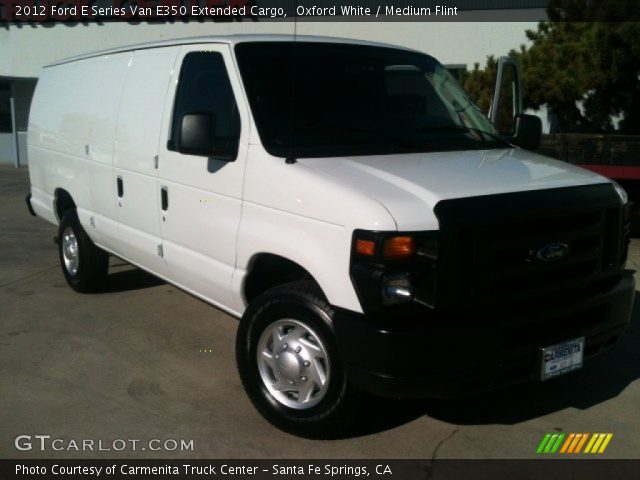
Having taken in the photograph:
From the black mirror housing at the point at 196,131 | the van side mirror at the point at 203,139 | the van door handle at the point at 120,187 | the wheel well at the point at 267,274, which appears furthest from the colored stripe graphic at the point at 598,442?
the van door handle at the point at 120,187

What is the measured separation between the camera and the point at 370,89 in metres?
4.69

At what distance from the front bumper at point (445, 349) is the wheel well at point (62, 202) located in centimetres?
428

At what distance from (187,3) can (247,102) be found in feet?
54.7

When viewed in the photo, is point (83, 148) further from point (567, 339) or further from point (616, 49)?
point (616, 49)

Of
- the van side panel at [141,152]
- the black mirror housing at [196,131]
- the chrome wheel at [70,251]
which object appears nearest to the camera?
the black mirror housing at [196,131]

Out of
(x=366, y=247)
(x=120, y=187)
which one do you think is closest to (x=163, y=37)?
(x=120, y=187)

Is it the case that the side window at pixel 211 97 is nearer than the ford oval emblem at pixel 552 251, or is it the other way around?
the ford oval emblem at pixel 552 251

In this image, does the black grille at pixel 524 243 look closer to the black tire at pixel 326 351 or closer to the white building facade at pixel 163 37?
the black tire at pixel 326 351

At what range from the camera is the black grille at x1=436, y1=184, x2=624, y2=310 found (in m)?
3.37

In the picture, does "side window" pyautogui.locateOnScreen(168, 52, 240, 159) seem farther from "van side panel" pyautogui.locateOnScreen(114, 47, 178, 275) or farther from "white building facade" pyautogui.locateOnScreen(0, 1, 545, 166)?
"white building facade" pyautogui.locateOnScreen(0, 1, 545, 166)

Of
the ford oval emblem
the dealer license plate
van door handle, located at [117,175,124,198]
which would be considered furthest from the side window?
the dealer license plate

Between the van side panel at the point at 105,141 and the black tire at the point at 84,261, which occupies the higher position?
the van side panel at the point at 105,141

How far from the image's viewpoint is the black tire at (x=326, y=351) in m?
3.68
